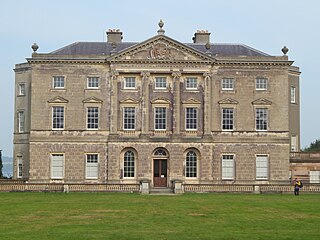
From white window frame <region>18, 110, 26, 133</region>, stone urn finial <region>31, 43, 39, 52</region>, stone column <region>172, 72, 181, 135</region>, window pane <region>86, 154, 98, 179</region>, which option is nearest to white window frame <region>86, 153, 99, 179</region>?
window pane <region>86, 154, 98, 179</region>

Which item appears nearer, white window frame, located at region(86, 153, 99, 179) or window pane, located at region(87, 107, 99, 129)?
white window frame, located at region(86, 153, 99, 179)

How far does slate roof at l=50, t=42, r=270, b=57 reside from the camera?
2182 inches

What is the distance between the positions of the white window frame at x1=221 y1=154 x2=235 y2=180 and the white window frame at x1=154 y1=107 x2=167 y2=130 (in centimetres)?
518

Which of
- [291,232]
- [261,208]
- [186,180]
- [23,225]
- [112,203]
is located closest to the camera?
[291,232]

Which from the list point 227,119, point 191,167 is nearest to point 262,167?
point 227,119

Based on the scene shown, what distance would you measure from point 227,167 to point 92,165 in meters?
Result: 10.3

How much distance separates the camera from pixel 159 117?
52.8m

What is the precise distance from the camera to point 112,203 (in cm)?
3412

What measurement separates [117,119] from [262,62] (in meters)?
12.0

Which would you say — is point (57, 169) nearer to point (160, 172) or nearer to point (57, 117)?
point (57, 117)

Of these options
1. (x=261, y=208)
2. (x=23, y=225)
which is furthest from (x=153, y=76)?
(x=23, y=225)

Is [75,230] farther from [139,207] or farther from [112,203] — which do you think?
[112,203]

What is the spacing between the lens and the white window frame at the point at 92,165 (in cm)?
5253

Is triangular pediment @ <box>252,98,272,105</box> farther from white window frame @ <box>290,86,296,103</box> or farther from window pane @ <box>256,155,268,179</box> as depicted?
white window frame @ <box>290,86,296,103</box>
